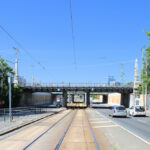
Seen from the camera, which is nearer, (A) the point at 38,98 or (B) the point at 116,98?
(A) the point at 38,98

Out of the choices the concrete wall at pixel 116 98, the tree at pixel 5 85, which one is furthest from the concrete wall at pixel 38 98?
the concrete wall at pixel 116 98

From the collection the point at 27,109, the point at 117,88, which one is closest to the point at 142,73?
the point at 117,88

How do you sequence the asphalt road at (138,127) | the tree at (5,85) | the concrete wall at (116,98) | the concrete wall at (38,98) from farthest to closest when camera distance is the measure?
the concrete wall at (116,98), the concrete wall at (38,98), the tree at (5,85), the asphalt road at (138,127)

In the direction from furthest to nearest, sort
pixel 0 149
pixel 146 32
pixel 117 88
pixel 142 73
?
1. pixel 117 88
2. pixel 142 73
3. pixel 146 32
4. pixel 0 149

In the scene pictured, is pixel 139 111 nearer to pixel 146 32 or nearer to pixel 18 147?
pixel 146 32

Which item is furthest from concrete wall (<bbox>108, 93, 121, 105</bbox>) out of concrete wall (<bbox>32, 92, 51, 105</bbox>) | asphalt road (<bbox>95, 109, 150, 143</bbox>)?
asphalt road (<bbox>95, 109, 150, 143</bbox>)

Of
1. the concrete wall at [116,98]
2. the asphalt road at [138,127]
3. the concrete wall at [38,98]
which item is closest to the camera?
the asphalt road at [138,127]

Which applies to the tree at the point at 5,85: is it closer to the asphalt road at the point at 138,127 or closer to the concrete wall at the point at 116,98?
the asphalt road at the point at 138,127

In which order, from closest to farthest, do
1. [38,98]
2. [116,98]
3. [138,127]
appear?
1. [138,127]
2. [38,98]
3. [116,98]

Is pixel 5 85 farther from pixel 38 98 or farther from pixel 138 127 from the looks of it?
pixel 38 98

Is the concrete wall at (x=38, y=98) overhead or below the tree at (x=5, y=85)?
below

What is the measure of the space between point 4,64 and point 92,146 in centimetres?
4054

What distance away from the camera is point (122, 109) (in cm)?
2650

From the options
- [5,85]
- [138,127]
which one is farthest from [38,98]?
[138,127]
